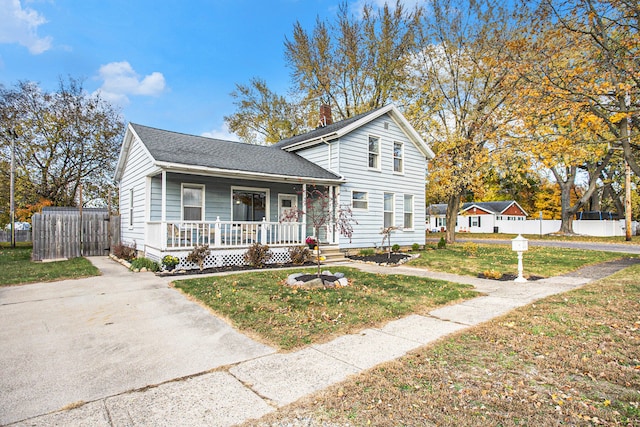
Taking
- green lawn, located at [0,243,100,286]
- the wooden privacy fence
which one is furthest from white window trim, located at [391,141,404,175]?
the wooden privacy fence

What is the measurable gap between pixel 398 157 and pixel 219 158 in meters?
8.52

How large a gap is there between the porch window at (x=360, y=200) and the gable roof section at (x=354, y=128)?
2.63 m

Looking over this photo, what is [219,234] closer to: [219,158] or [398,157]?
[219,158]

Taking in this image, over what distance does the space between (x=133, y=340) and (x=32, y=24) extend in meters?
19.5

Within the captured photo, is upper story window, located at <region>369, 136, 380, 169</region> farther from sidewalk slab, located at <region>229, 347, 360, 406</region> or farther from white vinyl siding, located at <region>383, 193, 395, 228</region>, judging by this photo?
sidewalk slab, located at <region>229, 347, 360, 406</region>

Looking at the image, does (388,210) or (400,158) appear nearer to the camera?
(388,210)

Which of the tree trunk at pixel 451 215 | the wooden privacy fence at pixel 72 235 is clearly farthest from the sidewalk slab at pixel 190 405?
the tree trunk at pixel 451 215

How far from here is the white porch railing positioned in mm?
10508

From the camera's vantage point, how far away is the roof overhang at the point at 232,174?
9.91 m

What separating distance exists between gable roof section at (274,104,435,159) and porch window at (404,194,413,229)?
2607mm

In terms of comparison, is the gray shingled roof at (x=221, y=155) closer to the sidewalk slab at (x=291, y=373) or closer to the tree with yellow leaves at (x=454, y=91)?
the sidewalk slab at (x=291, y=373)

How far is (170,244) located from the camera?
11.1m

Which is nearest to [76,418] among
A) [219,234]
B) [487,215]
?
[219,234]

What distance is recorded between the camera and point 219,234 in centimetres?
1096
